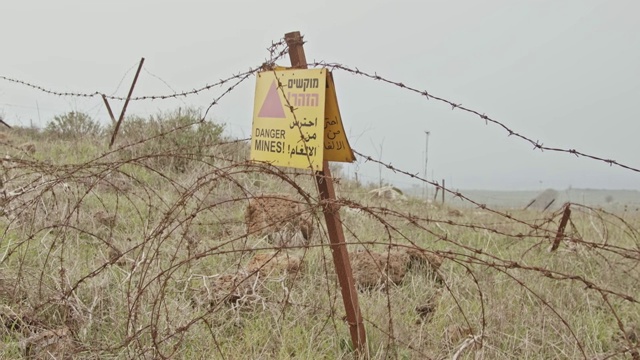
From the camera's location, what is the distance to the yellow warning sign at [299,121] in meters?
2.24

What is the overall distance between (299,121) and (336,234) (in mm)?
494

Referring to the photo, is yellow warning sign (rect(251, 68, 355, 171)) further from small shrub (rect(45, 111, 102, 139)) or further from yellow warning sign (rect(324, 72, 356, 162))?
small shrub (rect(45, 111, 102, 139))

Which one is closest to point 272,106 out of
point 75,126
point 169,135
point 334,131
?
point 334,131

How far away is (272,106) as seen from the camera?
242cm

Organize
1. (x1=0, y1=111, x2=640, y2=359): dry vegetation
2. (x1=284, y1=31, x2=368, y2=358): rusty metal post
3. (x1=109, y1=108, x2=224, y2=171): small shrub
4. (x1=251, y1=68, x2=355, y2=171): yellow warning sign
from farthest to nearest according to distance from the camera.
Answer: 1. (x1=109, y1=108, x2=224, y2=171): small shrub
2. (x1=0, y1=111, x2=640, y2=359): dry vegetation
3. (x1=284, y1=31, x2=368, y2=358): rusty metal post
4. (x1=251, y1=68, x2=355, y2=171): yellow warning sign

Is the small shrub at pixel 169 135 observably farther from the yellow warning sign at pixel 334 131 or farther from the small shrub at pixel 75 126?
the yellow warning sign at pixel 334 131

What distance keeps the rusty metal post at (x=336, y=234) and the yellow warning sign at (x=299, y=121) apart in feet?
0.28

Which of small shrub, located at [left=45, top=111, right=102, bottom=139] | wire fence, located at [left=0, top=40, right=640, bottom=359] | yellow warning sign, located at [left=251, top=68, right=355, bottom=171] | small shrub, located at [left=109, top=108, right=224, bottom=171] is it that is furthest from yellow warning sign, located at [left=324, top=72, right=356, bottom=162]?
small shrub, located at [left=45, top=111, right=102, bottom=139]

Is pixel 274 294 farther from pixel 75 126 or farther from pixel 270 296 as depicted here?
pixel 75 126

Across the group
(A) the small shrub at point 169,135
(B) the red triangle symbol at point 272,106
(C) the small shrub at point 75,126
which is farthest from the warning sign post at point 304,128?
(C) the small shrub at point 75,126

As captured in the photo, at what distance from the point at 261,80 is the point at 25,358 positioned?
1.61m

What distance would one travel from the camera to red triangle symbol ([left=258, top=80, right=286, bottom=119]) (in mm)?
2383

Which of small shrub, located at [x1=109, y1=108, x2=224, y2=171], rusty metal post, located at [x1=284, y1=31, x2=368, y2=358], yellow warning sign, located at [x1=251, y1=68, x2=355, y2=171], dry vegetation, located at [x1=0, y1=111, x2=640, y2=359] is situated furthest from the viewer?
small shrub, located at [x1=109, y1=108, x2=224, y2=171]

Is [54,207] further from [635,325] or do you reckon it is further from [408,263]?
[635,325]
